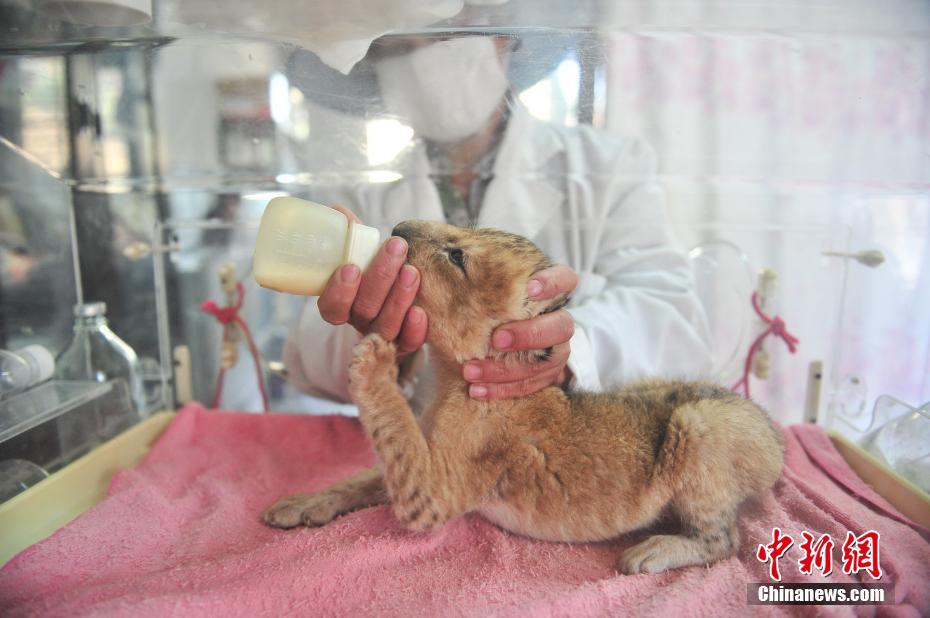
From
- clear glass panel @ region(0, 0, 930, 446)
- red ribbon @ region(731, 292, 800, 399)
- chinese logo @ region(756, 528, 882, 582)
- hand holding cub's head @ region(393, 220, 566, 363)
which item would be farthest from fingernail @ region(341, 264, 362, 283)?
red ribbon @ region(731, 292, 800, 399)

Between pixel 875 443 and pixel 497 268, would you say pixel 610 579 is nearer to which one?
pixel 497 268

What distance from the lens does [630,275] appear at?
2164 millimetres

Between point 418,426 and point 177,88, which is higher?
point 177,88

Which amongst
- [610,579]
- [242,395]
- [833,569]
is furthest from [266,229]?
[242,395]

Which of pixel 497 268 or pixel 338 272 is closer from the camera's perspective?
pixel 338 272

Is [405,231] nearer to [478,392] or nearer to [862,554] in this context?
[478,392]

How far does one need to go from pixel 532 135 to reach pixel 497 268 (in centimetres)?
93

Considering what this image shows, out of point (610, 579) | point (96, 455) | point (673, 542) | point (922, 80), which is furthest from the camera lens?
point (922, 80)

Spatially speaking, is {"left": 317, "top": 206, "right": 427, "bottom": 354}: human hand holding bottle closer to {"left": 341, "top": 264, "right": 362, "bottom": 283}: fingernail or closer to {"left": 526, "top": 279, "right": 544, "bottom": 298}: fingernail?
{"left": 341, "top": 264, "right": 362, "bottom": 283}: fingernail

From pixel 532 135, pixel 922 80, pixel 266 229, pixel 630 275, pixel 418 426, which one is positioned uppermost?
pixel 922 80

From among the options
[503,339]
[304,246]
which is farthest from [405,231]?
[503,339]

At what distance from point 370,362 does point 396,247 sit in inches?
10.7

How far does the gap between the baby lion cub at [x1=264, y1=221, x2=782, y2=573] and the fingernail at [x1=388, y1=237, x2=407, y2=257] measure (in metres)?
0.05

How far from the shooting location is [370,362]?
1266 millimetres
